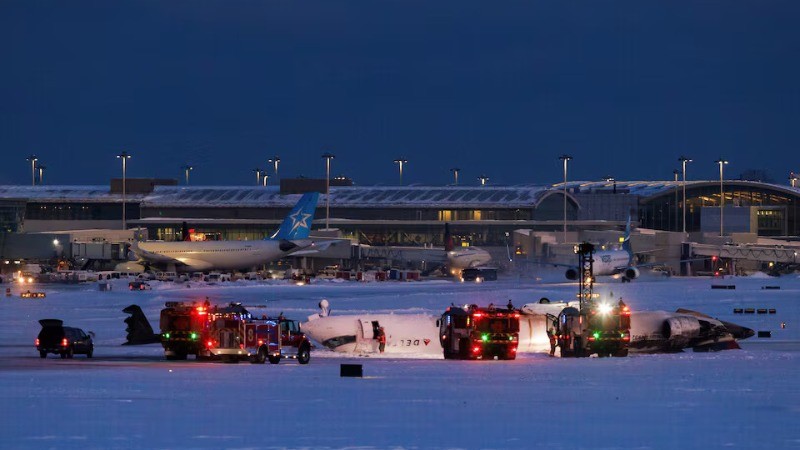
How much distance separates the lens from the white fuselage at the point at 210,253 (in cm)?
11862

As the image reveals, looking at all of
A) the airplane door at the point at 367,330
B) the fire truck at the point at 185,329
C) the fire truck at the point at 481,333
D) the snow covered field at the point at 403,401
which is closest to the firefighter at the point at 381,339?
the airplane door at the point at 367,330

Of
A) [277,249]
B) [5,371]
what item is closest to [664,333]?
[5,371]

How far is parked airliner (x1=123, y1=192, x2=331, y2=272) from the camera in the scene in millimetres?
118794

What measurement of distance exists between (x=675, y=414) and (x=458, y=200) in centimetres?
14242

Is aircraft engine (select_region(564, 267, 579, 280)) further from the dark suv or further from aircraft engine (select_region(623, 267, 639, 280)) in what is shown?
the dark suv

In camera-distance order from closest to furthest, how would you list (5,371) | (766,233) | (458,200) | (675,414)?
(675,414)
(5,371)
(458,200)
(766,233)

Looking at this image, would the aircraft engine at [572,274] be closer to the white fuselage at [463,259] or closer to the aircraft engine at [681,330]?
the white fuselage at [463,259]

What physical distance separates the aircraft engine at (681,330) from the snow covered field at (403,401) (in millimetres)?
2276

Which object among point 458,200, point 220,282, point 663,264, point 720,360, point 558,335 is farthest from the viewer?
point 458,200

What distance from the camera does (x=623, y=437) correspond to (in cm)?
2497

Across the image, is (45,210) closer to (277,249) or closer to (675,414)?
(277,249)

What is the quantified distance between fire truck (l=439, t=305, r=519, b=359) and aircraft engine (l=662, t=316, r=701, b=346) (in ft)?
26.1

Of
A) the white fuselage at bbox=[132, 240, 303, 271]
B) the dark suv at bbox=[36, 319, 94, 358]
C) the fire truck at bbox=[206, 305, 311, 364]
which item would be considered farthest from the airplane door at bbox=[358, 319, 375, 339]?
the white fuselage at bbox=[132, 240, 303, 271]

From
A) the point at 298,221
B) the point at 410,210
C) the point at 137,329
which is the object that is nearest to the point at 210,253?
the point at 298,221
